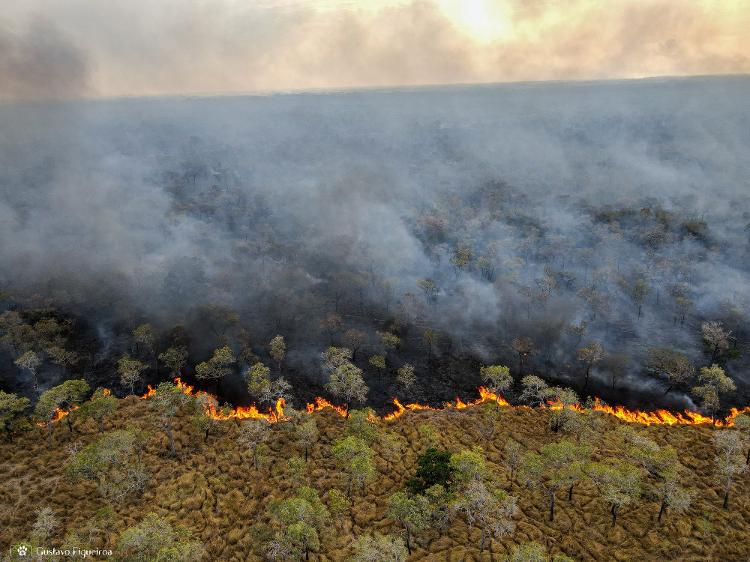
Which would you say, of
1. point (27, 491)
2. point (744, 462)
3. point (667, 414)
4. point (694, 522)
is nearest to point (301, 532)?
point (27, 491)

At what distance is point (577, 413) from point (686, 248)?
141531 mm

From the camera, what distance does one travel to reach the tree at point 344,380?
93.6 m

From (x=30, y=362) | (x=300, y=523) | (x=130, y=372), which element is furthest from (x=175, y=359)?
(x=300, y=523)

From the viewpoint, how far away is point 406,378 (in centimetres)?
10794

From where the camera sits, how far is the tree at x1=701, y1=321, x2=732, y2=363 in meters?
116

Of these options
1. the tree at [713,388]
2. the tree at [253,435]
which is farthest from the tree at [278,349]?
the tree at [713,388]

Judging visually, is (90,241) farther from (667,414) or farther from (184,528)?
(667,414)

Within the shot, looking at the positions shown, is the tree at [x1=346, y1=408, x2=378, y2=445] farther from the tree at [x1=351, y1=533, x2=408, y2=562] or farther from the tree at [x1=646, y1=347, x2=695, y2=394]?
the tree at [x1=646, y1=347, x2=695, y2=394]

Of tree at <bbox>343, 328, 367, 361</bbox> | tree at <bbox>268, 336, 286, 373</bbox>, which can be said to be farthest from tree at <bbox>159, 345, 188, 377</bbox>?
tree at <bbox>343, 328, 367, 361</bbox>

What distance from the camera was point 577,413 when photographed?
87.0 m

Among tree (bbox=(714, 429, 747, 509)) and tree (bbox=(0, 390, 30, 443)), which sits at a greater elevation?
tree (bbox=(714, 429, 747, 509))

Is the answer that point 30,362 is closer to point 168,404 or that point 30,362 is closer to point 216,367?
point 216,367

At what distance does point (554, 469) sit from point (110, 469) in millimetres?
73503

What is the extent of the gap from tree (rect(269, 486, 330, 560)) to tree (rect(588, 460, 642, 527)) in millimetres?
40467
